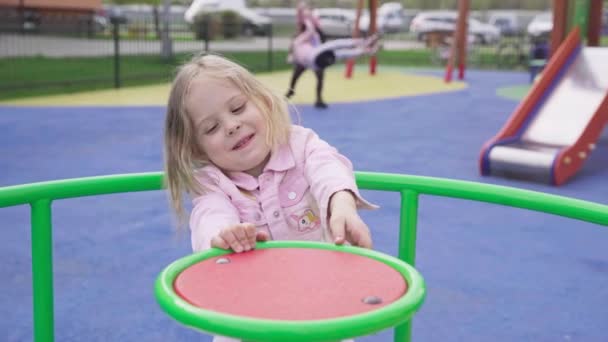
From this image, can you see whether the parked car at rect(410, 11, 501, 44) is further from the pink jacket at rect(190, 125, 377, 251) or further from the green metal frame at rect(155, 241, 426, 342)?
the green metal frame at rect(155, 241, 426, 342)

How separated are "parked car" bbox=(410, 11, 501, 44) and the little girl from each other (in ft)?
73.5

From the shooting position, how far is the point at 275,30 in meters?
31.2

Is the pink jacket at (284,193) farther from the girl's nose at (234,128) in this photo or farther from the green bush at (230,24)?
the green bush at (230,24)

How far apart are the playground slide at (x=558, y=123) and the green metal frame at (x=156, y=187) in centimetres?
382

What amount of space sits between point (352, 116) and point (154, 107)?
2679 millimetres

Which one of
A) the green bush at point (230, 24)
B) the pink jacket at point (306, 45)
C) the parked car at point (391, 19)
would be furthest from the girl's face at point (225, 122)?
the parked car at point (391, 19)

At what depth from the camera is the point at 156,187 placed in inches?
60.8

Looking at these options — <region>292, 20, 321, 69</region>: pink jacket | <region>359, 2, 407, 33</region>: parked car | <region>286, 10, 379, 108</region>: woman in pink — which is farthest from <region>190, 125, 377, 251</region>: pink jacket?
<region>359, 2, 407, 33</region>: parked car

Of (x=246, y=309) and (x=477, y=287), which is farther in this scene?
(x=477, y=287)

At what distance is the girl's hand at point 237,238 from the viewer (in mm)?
1245

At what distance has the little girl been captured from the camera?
1460 millimetres

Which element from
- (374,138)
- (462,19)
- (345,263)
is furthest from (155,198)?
(462,19)

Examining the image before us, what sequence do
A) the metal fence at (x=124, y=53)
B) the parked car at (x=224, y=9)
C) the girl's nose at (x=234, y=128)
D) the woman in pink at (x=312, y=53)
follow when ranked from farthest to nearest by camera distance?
the parked car at (x=224, y=9) < the metal fence at (x=124, y=53) < the woman in pink at (x=312, y=53) < the girl's nose at (x=234, y=128)

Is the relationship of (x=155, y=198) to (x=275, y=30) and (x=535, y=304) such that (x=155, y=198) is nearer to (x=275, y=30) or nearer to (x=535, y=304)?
(x=535, y=304)
